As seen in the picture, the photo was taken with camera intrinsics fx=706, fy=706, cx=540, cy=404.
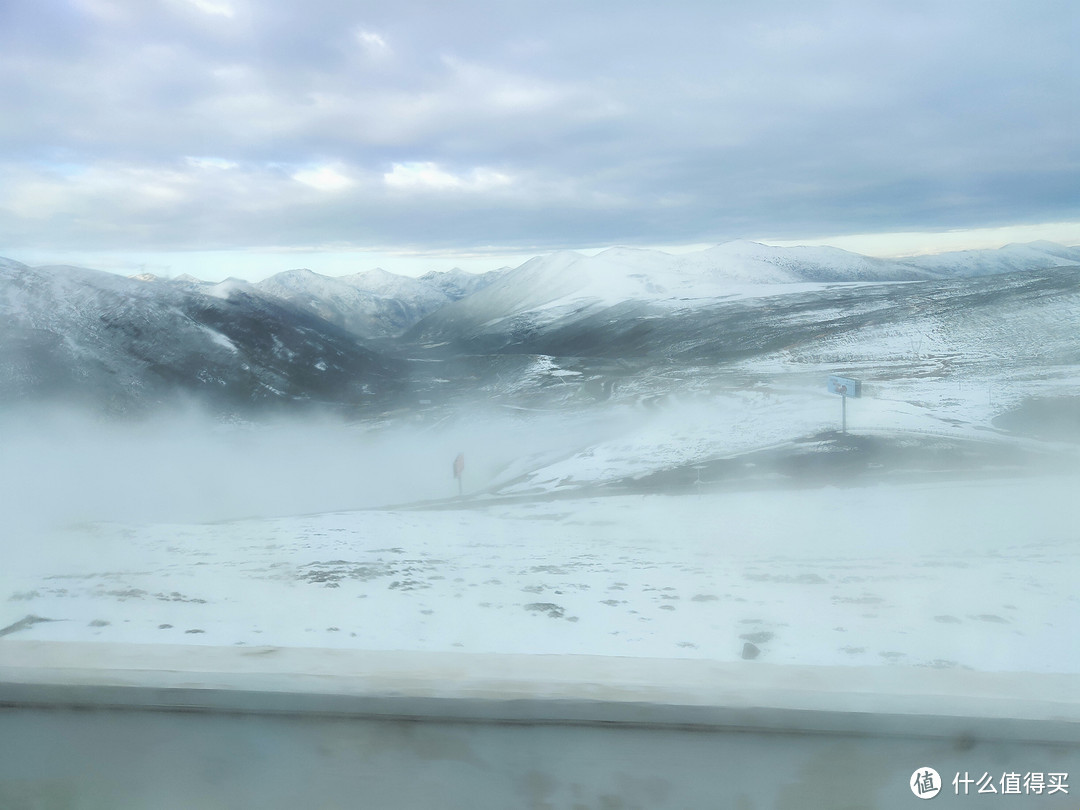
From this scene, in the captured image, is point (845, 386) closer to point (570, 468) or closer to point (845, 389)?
point (845, 389)

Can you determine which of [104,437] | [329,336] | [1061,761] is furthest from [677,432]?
[1061,761]

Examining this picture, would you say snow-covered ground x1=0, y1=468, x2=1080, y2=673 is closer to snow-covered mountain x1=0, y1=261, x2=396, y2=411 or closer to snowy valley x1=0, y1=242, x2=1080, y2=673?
snowy valley x1=0, y1=242, x2=1080, y2=673

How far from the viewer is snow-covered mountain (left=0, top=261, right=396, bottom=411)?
12.7 ft

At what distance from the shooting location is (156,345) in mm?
4328

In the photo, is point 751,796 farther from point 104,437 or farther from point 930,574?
point 104,437

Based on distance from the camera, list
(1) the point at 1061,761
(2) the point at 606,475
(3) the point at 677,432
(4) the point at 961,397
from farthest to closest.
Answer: (3) the point at 677,432 < (2) the point at 606,475 < (4) the point at 961,397 < (1) the point at 1061,761

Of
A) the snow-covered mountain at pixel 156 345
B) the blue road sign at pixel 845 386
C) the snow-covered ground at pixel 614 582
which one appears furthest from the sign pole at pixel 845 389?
the snow-covered mountain at pixel 156 345

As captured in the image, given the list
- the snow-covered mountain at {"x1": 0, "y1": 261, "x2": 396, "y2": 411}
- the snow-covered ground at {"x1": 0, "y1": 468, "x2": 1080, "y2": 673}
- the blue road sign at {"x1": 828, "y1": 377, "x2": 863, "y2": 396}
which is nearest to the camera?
the snow-covered ground at {"x1": 0, "y1": 468, "x2": 1080, "y2": 673}

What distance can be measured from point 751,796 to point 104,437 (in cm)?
470

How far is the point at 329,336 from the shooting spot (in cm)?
494

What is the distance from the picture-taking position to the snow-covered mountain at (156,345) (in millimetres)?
3861

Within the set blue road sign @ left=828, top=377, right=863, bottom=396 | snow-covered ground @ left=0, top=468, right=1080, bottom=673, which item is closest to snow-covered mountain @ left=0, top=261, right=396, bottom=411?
snow-covered ground @ left=0, top=468, right=1080, bottom=673

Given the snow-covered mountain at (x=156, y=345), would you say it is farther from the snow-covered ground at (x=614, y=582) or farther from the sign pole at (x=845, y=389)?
the sign pole at (x=845, y=389)

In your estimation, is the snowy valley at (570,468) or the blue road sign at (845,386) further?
the blue road sign at (845,386)
